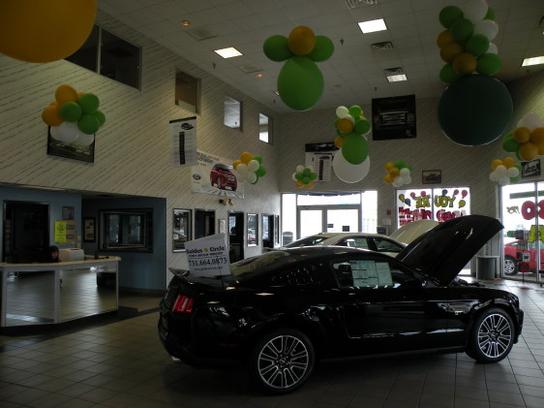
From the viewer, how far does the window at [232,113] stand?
1317 cm

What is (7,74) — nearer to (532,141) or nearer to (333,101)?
(532,141)

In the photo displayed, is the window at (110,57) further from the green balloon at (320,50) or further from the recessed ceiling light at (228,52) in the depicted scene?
the green balloon at (320,50)

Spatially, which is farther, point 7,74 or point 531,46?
point 531,46

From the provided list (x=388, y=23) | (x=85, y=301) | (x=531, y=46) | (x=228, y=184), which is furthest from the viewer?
(x=228, y=184)

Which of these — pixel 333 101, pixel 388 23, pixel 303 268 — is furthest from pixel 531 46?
pixel 303 268

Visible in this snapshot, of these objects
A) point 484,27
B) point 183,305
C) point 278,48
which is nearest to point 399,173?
point 484,27

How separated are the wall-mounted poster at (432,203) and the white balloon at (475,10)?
1053 cm

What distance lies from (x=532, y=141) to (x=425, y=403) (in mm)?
5737

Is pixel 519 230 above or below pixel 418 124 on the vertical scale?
below

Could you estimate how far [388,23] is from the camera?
29.7 ft

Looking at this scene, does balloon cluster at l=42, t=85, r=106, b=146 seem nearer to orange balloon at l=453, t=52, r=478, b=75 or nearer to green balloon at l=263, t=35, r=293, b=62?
green balloon at l=263, t=35, r=293, b=62

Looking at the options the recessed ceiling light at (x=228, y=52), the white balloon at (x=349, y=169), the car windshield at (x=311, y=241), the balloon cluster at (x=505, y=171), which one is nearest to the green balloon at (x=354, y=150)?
the white balloon at (x=349, y=169)

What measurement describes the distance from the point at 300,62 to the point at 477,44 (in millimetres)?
1890

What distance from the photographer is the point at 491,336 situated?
4828 mm
